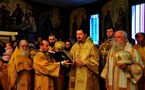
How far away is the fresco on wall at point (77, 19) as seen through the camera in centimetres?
1236

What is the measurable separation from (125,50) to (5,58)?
340cm

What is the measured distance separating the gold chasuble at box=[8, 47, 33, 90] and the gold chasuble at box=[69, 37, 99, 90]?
3.34 ft

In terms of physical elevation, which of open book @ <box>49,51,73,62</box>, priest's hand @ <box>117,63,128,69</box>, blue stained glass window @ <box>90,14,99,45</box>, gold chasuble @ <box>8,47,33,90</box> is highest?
blue stained glass window @ <box>90,14,99,45</box>

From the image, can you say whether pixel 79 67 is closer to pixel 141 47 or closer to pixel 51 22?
pixel 141 47

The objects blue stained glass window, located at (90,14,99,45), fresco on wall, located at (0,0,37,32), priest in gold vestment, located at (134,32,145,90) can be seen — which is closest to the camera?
priest in gold vestment, located at (134,32,145,90)

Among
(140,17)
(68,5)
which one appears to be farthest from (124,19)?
(68,5)

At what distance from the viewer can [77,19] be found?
505 inches

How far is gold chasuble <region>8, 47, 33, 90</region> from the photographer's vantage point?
5012mm

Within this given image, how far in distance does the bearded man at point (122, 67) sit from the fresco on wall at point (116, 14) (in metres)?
5.77

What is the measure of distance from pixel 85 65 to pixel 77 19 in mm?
8318

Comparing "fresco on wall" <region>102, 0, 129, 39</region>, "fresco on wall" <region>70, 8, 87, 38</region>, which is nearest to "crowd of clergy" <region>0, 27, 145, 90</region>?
"fresco on wall" <region>102, 0, 129, 39</region>

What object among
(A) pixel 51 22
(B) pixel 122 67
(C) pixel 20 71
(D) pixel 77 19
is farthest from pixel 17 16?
(B) pixel 122 67

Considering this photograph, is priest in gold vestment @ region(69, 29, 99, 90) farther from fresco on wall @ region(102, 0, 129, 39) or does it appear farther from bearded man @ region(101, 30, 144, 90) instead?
fresco on wall @ region(102, 0, 129, 39)

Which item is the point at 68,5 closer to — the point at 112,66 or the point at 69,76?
the point at 69,76
